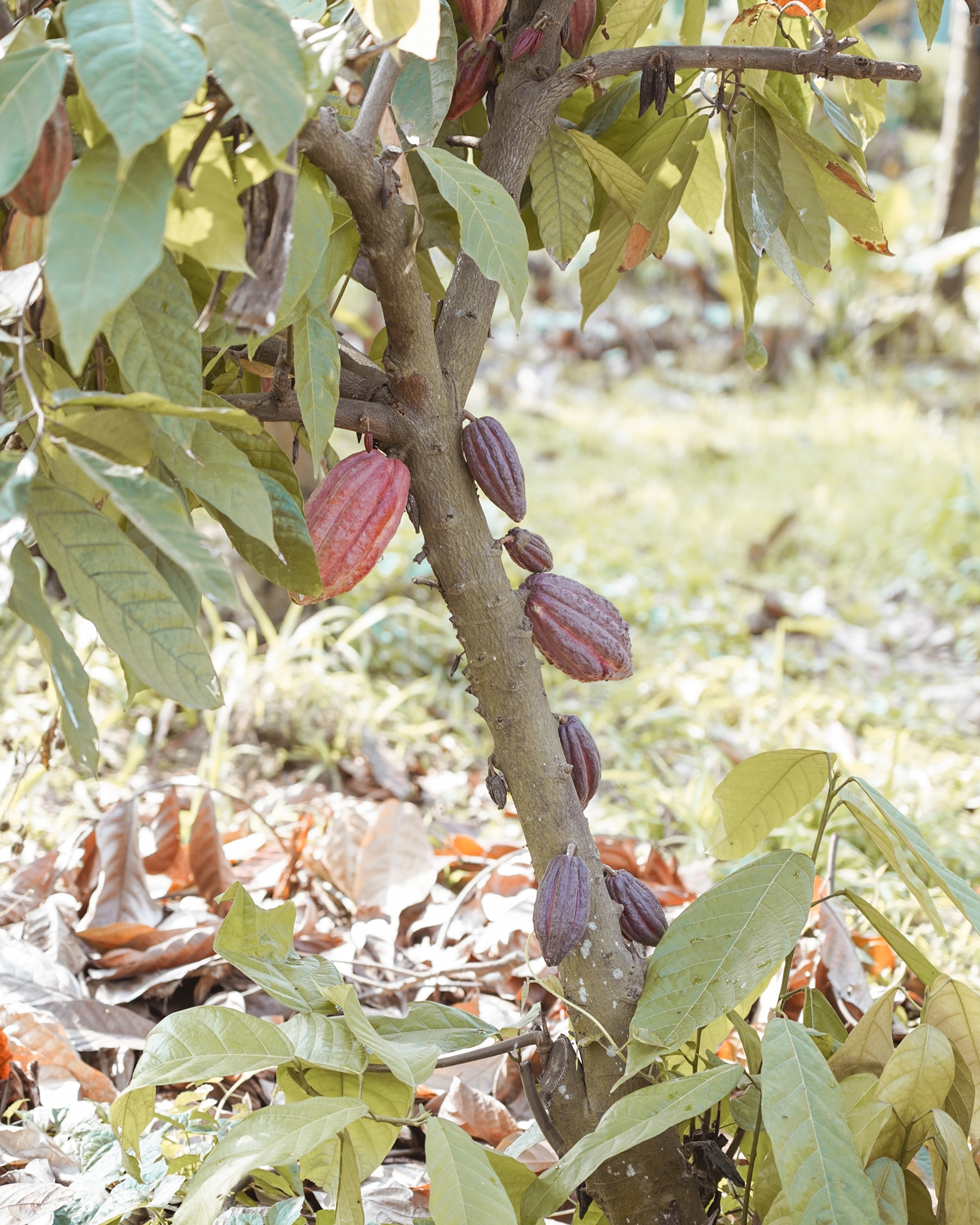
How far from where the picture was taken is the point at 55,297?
0.40 metres

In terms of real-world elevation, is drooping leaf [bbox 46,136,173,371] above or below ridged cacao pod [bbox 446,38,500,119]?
below

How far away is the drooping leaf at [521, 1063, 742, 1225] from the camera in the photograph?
588 millimetres

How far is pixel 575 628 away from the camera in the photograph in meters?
0.75

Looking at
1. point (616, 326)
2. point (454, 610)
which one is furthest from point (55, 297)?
point (616, 326)

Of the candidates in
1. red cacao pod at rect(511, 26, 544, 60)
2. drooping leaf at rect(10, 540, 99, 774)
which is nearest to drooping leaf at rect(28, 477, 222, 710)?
drooping leaf at rect(10, 540, 99, 774)

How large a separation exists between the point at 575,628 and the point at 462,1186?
14.4 inches

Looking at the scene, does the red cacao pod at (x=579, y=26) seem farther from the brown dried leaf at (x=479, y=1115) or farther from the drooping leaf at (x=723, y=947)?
the brown dried leaf at (x=479, y=1115)

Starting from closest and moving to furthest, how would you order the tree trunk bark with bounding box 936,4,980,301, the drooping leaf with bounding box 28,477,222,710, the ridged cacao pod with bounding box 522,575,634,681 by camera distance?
the drooping leaf with bounding box 28,477,222,710, the ridged cacao pod with bounding box 522,575,634,681, the tree trunk bark with bounding box 936,4,980,301

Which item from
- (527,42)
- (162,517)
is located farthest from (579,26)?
(162,517)

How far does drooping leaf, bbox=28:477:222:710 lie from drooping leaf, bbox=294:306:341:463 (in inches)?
4.9

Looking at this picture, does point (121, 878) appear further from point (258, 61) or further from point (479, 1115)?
point (258, 61)

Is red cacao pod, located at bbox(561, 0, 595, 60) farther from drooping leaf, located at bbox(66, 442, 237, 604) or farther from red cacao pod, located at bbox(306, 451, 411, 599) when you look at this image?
drooping leaf, located at bbox(66, 442, 237, 604)

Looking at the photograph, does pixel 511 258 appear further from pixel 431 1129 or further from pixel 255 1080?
pixel 255 1080

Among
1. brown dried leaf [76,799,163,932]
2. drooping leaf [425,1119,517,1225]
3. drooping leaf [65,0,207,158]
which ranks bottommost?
brown dried leaf [76,799,163,932]
